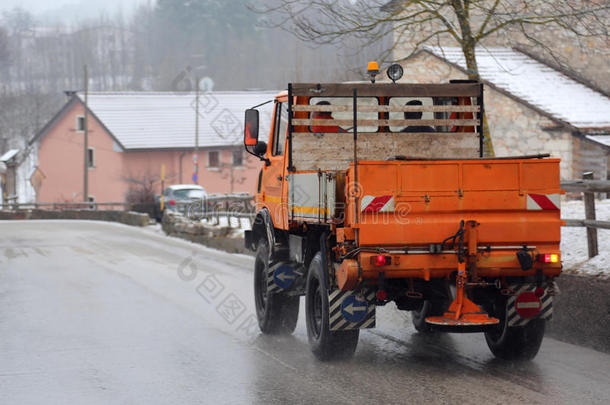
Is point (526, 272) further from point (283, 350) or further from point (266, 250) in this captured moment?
point (266, 250)

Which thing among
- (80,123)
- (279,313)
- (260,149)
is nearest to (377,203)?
(279,313)

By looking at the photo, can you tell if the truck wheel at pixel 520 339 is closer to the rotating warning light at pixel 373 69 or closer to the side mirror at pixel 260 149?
the rotating warning light at pixel 373 69

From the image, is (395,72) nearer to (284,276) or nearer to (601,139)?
(284,276)

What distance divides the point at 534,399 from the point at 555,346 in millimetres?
2805

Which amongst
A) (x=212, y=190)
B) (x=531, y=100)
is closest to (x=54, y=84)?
(x=212, y=190)

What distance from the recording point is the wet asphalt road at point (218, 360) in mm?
7184

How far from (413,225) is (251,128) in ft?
9.66

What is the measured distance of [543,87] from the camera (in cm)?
2898

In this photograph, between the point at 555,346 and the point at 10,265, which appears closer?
the point at 555,346

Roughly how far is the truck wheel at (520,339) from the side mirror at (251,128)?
3229 mm

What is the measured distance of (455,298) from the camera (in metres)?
7.88

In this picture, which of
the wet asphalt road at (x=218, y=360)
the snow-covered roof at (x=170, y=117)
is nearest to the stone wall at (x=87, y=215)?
the snow-covered roof at (x=170, y=117)

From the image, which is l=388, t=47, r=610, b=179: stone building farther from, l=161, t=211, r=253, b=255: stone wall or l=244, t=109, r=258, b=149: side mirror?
l=244, t=109, r=258, b=149: side mirror

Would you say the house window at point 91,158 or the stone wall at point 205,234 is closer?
the stone wall at point 205,234
